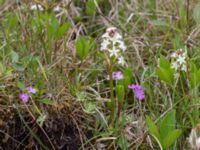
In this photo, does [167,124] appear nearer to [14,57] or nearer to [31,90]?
[31,90]

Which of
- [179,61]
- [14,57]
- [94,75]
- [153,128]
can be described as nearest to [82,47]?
[94,75]

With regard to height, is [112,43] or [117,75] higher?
[112,43]

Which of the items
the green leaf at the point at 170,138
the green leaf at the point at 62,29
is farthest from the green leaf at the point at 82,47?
the green leaf at the point at 170,138

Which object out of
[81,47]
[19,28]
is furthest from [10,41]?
[81,47]

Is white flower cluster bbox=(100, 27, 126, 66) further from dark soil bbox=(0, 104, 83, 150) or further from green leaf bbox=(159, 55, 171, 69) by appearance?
dark soil bbox=(0, 104, 83, 150)

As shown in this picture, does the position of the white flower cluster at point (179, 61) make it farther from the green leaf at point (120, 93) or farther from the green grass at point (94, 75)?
the green leaf at point (120, 93)

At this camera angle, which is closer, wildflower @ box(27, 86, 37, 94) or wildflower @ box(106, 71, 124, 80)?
wildflower @ box(27, 86, 37, 94)

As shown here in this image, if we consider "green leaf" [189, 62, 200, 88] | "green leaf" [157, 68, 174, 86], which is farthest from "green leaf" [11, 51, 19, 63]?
"green leaf" [189, 62, 200, 88]
